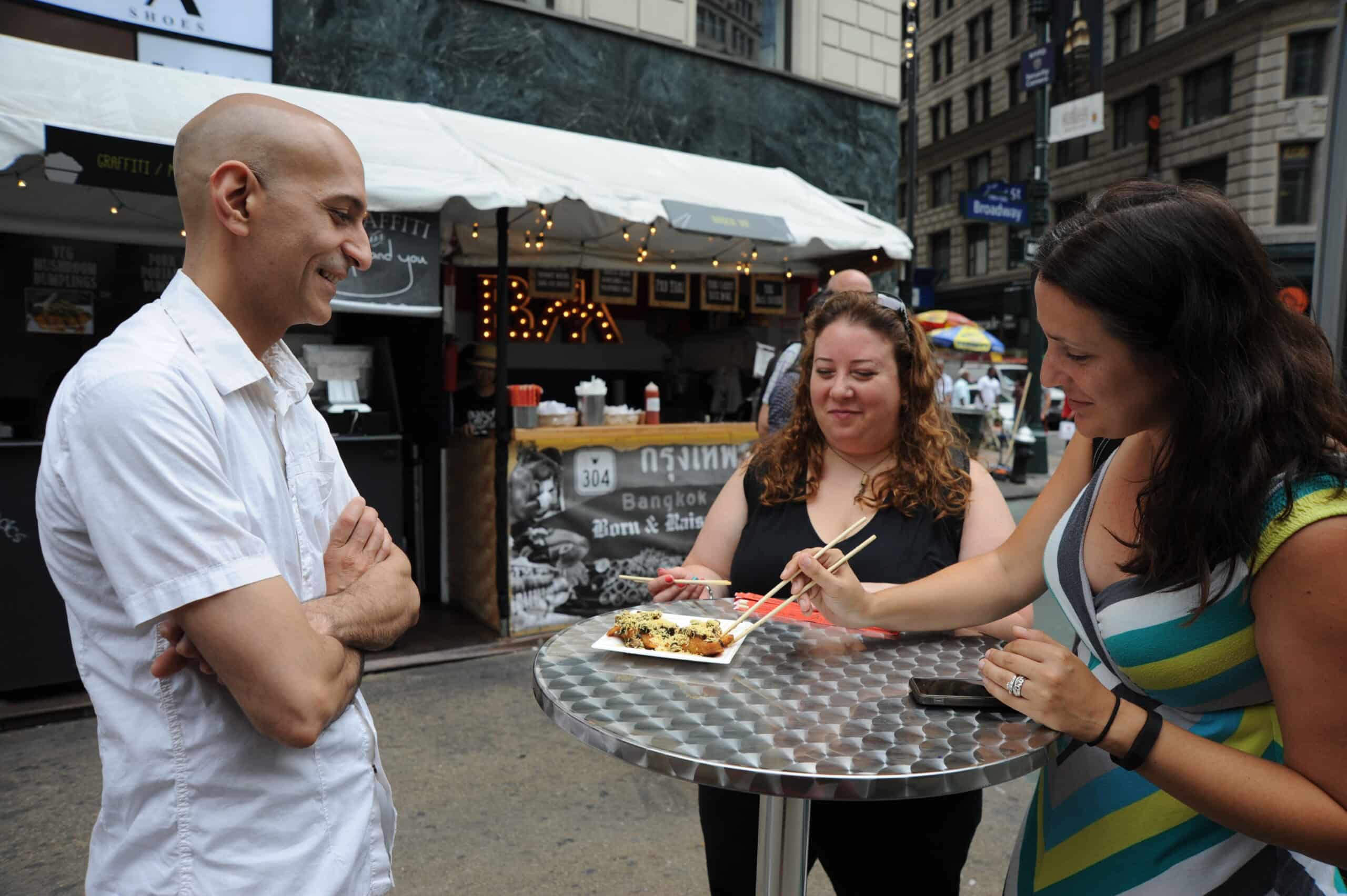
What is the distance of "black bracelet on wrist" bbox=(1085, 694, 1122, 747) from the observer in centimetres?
139

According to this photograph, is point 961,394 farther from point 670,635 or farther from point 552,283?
point 670,635

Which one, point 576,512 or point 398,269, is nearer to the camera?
point 398,269

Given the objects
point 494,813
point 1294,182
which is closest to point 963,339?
point 1294,182

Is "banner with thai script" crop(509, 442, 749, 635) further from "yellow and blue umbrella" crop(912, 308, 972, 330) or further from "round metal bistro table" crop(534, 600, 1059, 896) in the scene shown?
"yellow and blue umbrella" crop(912, 308, 972, 330)

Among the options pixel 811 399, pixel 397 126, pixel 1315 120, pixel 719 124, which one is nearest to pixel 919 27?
pixel 1315 120

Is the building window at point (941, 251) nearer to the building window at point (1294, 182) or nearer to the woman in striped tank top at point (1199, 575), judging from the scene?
the building window at point (1294, 182)

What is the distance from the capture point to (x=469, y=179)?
518cm

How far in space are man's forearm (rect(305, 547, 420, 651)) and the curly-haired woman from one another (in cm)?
84

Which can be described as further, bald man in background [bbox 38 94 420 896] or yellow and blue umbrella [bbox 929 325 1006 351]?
yellow and blue umbrella [bbox 929 325 1006 351]

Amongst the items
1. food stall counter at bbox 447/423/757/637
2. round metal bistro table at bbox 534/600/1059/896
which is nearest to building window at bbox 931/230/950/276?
food stall counter at bbox 447/423/757/637

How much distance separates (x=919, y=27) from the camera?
42312 mm

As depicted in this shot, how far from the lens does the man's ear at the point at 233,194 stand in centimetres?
139

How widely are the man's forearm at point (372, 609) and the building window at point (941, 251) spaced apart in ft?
134

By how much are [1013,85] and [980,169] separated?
3753 millimetres
